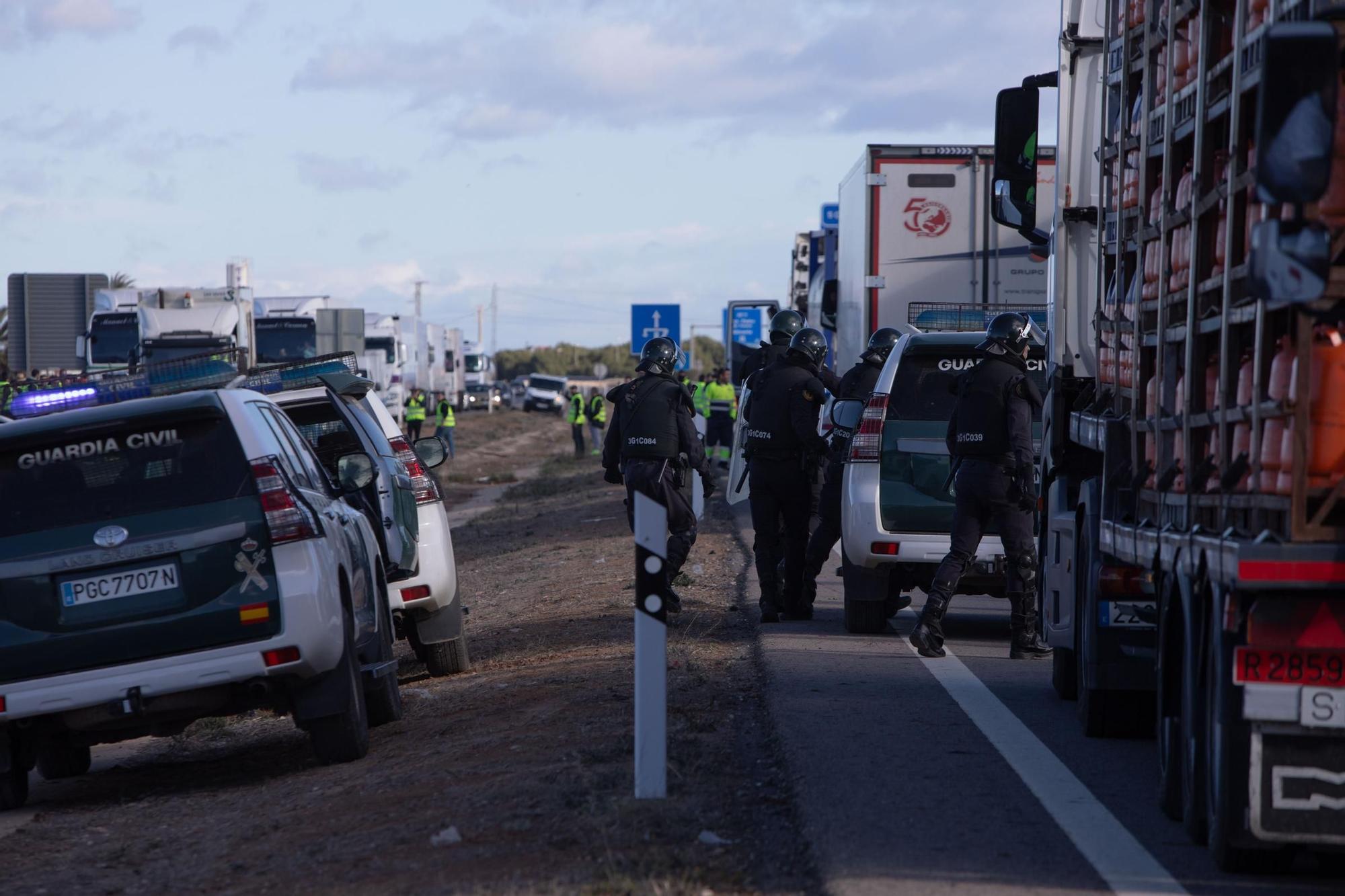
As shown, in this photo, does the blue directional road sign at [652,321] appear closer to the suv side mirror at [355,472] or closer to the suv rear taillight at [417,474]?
the suv rear taillight at [417,474]

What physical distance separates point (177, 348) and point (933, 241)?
1946 cm

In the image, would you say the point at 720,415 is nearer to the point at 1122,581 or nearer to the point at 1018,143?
the point at 1018,143

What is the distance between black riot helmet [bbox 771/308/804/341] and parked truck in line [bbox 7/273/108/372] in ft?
95.0

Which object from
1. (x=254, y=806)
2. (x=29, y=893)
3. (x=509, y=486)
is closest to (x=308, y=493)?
(x=254, y=806)

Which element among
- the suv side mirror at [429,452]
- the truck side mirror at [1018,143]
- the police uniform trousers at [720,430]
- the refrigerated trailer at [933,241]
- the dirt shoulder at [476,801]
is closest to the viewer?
the dirt shoulder at [476,801]

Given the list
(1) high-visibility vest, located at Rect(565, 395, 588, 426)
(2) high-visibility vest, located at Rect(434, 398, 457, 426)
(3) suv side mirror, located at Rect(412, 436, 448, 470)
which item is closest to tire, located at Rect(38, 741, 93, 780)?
(3) suv side mirror, located at Rect(412, 436, 448, 470)

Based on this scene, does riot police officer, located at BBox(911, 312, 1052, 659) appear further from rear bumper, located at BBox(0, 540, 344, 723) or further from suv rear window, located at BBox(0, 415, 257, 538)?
suv rear window, located at BBox(0, 415, 257, 538)

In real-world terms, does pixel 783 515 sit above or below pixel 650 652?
below

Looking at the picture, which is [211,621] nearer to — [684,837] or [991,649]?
[684,837]

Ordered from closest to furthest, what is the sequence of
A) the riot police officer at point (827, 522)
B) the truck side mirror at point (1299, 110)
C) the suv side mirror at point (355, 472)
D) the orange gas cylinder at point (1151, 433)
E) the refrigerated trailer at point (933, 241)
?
1. the truck side mirror at point (1299, 110)
2. the orange gas cylinder at point (1151, 433)
3. the suv side mirror at point (355, 472)
4. the riot police officer at point (827, 522)
5. the refrigerated trailer at point (933, 241)

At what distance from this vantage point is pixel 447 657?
11.2 meters

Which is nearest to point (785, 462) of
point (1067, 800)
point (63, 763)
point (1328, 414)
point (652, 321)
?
point (63, 763)

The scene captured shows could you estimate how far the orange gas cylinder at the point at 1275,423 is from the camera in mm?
4996

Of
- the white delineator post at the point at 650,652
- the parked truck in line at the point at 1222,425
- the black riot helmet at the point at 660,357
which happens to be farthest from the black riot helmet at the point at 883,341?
the white delineator post at the point at 650,652
